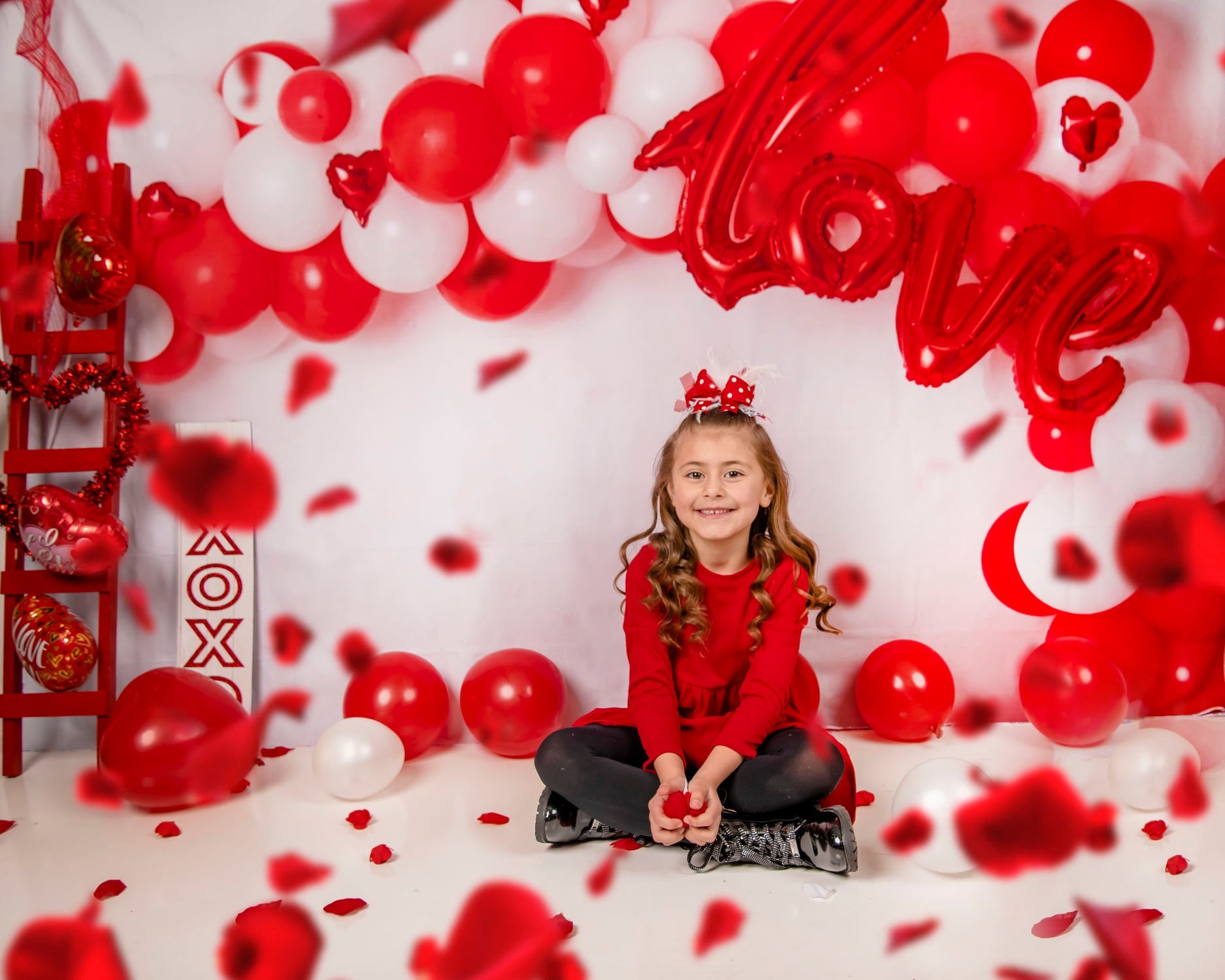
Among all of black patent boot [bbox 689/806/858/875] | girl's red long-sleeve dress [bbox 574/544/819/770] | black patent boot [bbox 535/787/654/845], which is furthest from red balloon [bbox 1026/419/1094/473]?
black patent boot [bbox 535/787/654/845]

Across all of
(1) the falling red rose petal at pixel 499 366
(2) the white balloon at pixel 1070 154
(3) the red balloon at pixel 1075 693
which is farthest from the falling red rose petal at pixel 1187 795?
(1) the falling red rose petal at pixel 499 366

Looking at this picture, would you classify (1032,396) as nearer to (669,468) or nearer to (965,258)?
(965,258)

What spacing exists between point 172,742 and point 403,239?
3.45 feet

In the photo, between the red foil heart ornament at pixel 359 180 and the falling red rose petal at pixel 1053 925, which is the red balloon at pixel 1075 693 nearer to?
the falling red rose petal at pixel 1053 925

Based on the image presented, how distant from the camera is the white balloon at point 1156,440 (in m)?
2.18

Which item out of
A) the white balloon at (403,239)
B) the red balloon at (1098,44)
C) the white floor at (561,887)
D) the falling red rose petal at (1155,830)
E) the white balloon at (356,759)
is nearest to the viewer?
the white floor at (561,887)

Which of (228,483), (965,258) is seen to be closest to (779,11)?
(965,258)

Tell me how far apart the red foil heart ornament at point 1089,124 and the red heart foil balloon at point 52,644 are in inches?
88.5

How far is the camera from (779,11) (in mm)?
2186

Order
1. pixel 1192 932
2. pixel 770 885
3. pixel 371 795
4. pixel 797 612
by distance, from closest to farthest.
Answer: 1. pixel 1192 932
2. pixel 770 885
3. pixel 797 612
4. pixel 371 795

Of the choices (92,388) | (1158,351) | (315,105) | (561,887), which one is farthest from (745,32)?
(561,887)

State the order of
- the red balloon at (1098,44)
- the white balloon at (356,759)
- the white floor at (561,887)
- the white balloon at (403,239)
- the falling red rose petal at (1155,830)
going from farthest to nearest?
the red balloon at (1098,44) < the white balloon at (403,239) < the white balloon at (356,759) < the falling red rose petal at (1155,830) < the white floor at (561,887)

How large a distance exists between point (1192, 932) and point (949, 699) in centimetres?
84

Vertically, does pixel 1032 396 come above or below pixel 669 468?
above
